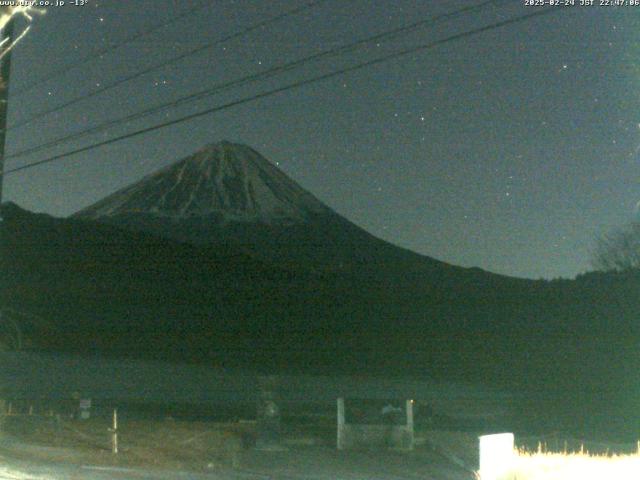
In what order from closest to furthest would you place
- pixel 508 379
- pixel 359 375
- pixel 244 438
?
pixel 244 438 < pixel 359 375 < pixel 508 379

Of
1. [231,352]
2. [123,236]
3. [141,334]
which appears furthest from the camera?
[123,236]

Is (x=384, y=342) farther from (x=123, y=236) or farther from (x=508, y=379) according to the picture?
(x=123, y=236)

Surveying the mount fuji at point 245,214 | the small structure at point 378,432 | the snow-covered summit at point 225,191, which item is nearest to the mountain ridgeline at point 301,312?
the mount fuji at point 245,214

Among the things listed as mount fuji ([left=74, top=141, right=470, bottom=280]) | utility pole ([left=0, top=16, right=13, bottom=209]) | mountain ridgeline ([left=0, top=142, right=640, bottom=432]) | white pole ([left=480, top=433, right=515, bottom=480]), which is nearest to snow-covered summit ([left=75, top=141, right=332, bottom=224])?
mount fuji ([left=74, top=141, right=470, bottom=280])

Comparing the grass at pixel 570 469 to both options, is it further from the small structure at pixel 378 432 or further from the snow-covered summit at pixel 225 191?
the snow-covered summit at pixel 225 191

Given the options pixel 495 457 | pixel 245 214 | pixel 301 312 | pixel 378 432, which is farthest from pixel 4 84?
pixel 245 214

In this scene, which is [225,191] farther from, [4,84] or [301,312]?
[4,84]

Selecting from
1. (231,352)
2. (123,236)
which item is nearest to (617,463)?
(231,352)
